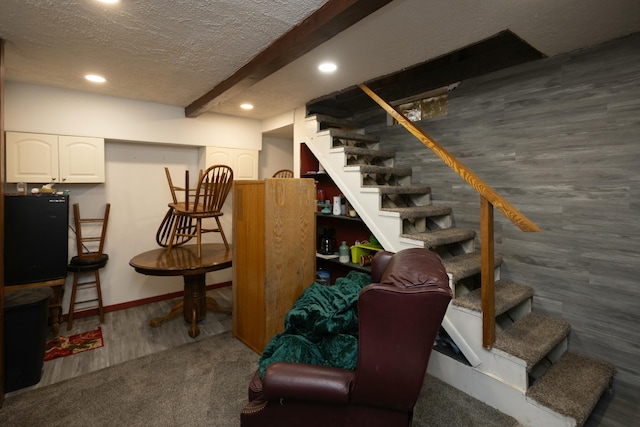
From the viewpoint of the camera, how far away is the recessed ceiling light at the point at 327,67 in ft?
8.17

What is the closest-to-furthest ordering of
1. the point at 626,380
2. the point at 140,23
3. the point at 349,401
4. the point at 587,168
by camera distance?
the point at 349,401 → the point at 140,23 → the point at 626,380 → the point at 587,168

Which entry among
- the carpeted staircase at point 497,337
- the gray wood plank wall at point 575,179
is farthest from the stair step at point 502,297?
the gray wood plank wall at point 575,179

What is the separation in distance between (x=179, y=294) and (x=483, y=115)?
411 centimetres

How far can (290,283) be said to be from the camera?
251 cm

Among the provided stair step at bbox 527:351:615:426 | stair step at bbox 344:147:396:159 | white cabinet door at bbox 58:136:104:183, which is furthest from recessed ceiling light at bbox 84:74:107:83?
stair step at bbox 527:351:615:426

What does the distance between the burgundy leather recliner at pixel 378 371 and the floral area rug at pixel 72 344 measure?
85.8 inches

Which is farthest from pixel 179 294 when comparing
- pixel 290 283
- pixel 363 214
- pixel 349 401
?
pixel 349 401

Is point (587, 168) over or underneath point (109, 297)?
over

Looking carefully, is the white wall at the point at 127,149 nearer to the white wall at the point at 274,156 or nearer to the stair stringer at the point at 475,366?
the white wall at the point at 274,156

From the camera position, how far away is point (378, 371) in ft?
3.80

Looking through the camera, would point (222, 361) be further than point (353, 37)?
Yes

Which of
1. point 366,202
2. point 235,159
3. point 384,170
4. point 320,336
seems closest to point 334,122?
point 384,170

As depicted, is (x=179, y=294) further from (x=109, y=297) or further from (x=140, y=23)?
(x=140, y=23)

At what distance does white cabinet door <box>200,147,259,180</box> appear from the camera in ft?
13.1
